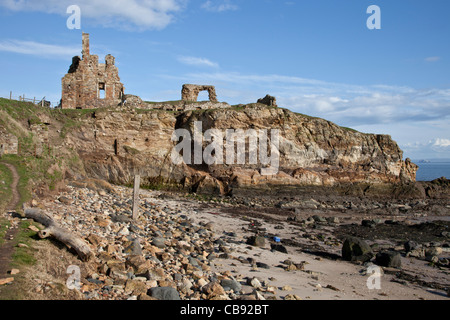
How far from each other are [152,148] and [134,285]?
83.7 feet

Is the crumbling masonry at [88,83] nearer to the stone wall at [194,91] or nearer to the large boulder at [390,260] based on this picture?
the stone wall at [194,91]

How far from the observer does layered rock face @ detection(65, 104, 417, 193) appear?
30.9 metres

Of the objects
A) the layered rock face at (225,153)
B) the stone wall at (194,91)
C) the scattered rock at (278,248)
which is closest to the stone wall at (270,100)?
the layered rock face at (225,153)

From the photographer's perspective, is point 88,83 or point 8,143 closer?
point 8,143

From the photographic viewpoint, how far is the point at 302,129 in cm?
3741

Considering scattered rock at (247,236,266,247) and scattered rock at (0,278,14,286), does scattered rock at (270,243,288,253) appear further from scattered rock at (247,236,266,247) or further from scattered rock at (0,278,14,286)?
scattered rock at (0,278,14,286)

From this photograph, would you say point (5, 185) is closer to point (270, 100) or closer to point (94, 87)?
point (94, 87)

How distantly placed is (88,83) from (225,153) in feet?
51.3

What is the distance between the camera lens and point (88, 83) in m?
34.2

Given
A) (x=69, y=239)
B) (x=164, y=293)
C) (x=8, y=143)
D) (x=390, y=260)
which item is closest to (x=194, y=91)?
(x=8, y=143)

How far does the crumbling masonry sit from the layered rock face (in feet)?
13.9

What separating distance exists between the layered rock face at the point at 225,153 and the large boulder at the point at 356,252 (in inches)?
712

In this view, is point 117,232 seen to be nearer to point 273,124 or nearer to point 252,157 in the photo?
point 252,157
